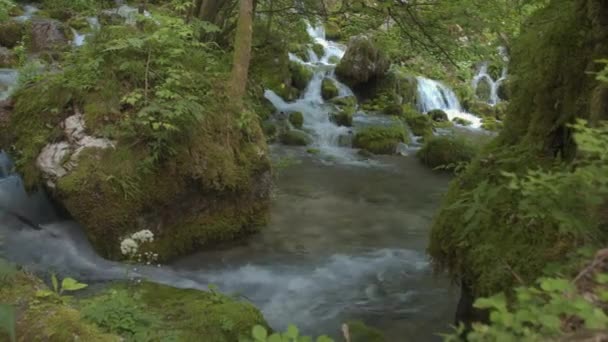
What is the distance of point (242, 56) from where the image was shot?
6.98 meters

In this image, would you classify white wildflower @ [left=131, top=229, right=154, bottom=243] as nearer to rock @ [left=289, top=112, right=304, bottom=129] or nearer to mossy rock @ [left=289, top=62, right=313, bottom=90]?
rock @ [left=289, top=112, right=304, bottom=129]

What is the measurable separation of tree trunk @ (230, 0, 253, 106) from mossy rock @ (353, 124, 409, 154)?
22.3 ft

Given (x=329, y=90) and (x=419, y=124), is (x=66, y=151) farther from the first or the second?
(x=329, y=90)

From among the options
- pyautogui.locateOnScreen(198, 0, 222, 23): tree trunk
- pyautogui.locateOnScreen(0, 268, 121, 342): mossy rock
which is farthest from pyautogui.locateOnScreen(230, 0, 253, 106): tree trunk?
pyautogui.locateOnScreen(0, 268, 121, 342): mossy rock

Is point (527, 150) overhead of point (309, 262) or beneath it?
overhead

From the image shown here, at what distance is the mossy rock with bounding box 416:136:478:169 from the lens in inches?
466

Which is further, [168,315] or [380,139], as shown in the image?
[380,139]

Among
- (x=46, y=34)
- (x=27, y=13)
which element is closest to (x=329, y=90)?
(x=46, y=34)

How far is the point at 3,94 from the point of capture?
28.7 ft

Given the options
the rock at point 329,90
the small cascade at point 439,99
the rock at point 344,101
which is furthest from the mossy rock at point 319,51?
the small cascade at point 439,99

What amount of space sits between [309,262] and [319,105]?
10.6 meters

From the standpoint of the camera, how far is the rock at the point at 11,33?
1362 cm

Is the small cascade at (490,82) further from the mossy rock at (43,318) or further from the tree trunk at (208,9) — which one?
the mossy rock at (43,318)

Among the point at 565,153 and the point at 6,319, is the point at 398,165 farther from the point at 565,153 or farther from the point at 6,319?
the point at 6,319
